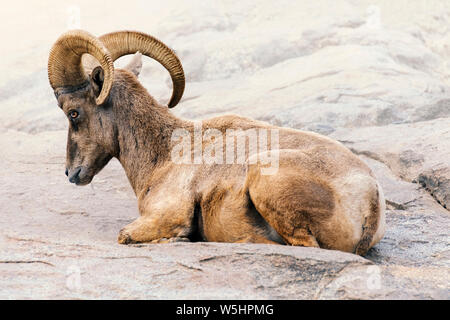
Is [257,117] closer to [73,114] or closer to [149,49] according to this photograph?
[149,49]

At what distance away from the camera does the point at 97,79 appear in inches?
285

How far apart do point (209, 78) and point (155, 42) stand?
31.6ft

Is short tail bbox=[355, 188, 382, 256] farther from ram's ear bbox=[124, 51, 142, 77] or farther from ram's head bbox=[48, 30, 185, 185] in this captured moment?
ram's ear bbox=[124, 51, 142, 77]

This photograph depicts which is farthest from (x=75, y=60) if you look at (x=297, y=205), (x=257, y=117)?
(x=257, y=117)

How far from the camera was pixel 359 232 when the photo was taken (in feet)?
19.2

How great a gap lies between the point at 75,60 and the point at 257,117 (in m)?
6.65

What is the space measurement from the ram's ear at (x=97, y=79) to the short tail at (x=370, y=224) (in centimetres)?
334

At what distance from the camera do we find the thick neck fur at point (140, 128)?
24.1 feet

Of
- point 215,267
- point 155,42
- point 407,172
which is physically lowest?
point 407,172

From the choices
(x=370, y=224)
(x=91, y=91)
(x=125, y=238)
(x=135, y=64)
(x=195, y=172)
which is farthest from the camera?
(x=135, y=64)

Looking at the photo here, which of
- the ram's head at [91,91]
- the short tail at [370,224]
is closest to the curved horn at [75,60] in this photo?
the ram's head at [91,91]

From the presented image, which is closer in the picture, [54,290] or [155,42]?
[54,290]

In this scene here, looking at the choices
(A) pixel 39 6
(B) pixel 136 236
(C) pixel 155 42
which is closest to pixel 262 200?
(B) pixel 136 236

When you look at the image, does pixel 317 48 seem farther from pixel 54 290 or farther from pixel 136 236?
pixel 54 290
